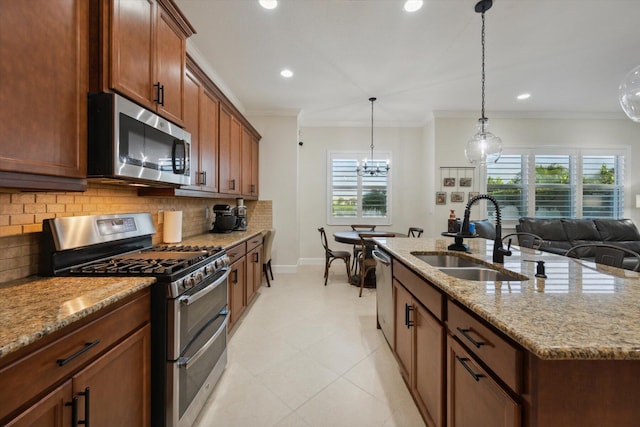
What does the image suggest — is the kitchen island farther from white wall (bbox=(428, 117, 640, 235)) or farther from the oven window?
white wall (bbox=(428, 117, 640, 235))

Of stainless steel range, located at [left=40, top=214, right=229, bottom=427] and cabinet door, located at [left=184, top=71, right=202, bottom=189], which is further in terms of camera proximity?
cabinet door, located at [left=184, top=71, right=202, bottom=189]

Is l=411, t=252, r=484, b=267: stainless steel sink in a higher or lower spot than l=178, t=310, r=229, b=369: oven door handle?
higher

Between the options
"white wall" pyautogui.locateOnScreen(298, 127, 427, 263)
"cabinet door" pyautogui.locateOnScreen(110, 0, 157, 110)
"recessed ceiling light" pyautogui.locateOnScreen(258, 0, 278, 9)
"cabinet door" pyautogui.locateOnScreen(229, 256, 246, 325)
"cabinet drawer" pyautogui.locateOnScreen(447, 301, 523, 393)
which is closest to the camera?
"cabinet drawer" pyautogui.locateOnScreen(447, 301, 523, 393)

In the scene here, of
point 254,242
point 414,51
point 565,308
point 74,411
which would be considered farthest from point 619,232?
point 74,411

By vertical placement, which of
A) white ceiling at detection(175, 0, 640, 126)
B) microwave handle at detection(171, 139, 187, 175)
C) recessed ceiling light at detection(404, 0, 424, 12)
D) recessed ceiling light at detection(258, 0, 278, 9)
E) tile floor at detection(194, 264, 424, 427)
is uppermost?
white ceiling at detection(175, 0, 640, 126)

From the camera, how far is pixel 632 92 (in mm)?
1558

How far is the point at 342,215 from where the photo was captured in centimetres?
586

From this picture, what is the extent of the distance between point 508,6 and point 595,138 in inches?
180

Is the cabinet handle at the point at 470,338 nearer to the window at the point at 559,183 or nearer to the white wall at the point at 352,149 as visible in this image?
the white wall at the point at 352,149

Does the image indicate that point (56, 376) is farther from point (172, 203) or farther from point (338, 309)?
point (338, 309)

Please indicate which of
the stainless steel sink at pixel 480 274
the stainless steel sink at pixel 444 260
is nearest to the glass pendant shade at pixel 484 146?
the stainless steel sink at pixel 444 260

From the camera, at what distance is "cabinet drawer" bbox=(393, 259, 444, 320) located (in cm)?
132

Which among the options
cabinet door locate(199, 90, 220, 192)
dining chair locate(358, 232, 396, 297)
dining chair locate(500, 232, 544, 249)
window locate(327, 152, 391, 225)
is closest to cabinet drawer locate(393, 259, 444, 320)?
dining chair locate(500, 232, 544, 249)

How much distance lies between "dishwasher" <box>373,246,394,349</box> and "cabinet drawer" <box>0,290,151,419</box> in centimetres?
175
